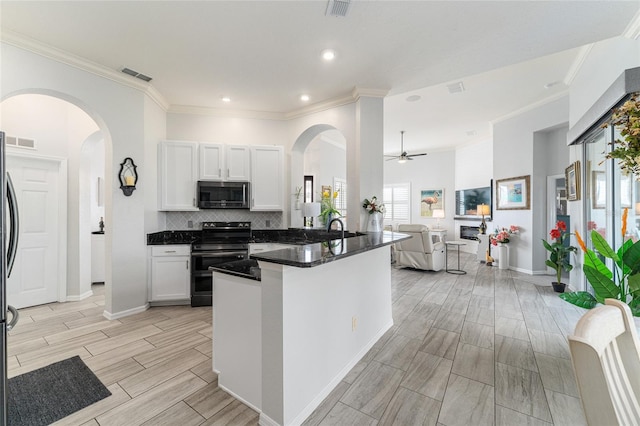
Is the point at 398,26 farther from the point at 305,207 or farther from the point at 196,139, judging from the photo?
the point at 196,139

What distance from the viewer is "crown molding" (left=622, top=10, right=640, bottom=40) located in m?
2.39

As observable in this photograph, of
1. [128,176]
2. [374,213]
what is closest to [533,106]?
[374,213]

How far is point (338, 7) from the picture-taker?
2.22 meters

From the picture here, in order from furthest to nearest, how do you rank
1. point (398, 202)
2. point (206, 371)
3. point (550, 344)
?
1. point (398, 202)
2. point (550, 344)
3. point (206, 371)

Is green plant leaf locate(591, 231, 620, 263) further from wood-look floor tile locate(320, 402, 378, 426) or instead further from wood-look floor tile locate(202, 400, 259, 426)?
wood-look floor tile locate(202, 400, 259, 426)

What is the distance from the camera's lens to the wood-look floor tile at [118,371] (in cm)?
222

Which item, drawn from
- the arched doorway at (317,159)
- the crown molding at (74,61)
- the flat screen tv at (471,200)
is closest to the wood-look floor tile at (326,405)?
the arched doorway at (317,159)

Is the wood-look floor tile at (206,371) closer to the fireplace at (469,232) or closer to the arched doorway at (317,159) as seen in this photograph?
the arched doorway at (317,159)

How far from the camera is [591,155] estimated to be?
3.90 meters

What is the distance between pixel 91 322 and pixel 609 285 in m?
5.06

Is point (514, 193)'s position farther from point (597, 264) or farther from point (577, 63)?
point (597, 264)

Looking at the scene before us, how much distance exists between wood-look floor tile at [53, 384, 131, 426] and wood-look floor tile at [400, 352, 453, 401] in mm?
2101

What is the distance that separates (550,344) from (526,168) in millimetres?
4189

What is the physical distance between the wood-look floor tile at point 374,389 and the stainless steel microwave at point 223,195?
2.98 m
